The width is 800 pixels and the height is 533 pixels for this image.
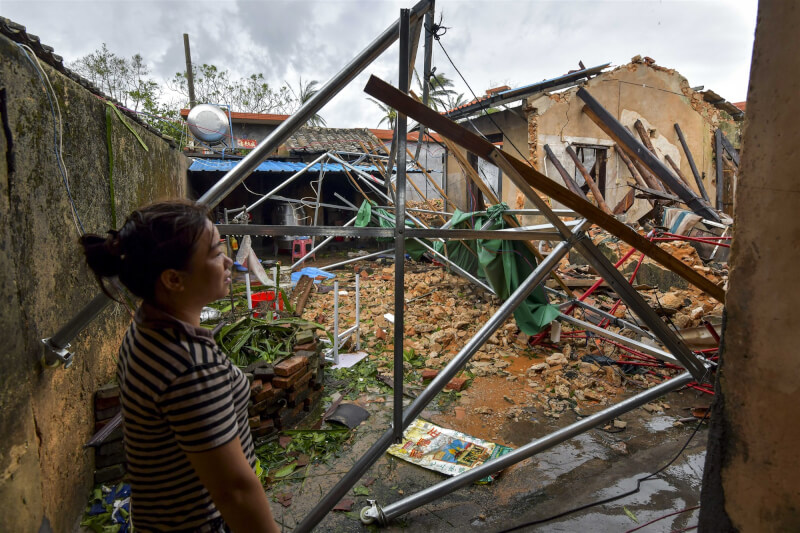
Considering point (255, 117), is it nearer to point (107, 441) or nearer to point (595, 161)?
point (595, 161)

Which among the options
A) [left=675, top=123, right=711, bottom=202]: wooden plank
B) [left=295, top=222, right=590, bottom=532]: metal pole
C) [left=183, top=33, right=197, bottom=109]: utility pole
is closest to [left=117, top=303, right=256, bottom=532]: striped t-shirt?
[left=295, top=222, right=590, bottom=532]: metal pole

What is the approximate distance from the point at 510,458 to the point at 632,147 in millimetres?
8733

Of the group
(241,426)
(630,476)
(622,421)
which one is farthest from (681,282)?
(241,426)

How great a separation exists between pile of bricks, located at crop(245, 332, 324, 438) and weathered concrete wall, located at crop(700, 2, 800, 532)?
269 cm

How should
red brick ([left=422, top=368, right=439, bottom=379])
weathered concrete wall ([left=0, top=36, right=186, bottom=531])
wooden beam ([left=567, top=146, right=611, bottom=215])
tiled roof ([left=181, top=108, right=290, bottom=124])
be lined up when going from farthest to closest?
tiled roof ([left=181, top=108, right=290, bottom=124]) → wooden beam ([left=567, top=146, right=611, bottom=215]) → red brick ([left=422, top=368, right=439, bottom=379]) → weathered concrete wall ([left=0, top=36, right=186, bottom=531])

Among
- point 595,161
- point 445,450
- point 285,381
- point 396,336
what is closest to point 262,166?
point 595,161

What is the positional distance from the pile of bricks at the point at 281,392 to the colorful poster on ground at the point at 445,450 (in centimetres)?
90

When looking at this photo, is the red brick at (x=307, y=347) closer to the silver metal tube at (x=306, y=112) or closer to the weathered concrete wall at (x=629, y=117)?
the silver metal tube at (x=306, y=112)

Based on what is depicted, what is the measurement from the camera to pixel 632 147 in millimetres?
8789

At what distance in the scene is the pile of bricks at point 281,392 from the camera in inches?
119

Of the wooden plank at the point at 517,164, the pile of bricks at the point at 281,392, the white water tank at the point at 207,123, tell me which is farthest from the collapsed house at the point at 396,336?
the white water tank at the point at 207,123

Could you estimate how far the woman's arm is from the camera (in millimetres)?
869

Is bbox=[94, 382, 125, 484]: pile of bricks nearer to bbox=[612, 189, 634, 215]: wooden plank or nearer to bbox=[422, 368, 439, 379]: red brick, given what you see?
bbox=[422, 368, 439, 379]: red brick

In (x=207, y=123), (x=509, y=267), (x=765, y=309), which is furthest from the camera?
(x=207, y=123)
